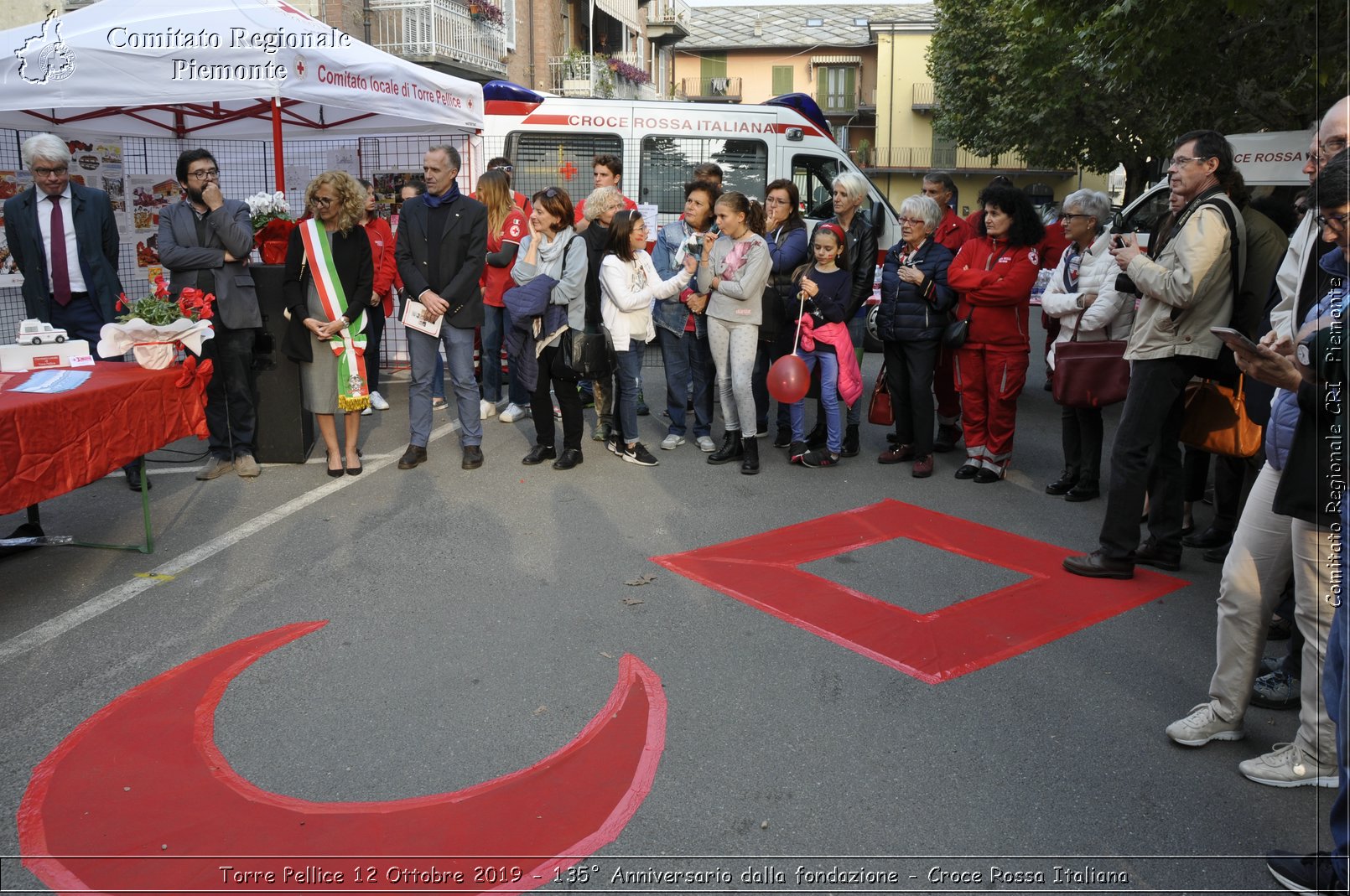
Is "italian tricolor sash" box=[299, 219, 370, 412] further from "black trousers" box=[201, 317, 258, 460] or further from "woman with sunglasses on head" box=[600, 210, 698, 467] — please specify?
"woman with sunglasses on head" box=[600, 210, 698, 467]

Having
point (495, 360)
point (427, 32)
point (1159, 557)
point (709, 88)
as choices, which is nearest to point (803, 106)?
point (495, 360)

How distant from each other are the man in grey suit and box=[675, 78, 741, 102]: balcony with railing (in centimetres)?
5173

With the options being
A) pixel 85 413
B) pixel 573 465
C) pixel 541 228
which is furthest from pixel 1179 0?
pixel 85 413

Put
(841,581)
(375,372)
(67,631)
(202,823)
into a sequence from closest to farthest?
(202,823) → (67,631) → (841,581) → (375,372)

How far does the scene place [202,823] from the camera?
3.13m

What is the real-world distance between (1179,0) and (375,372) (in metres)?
7.17

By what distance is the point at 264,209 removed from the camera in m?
8.02

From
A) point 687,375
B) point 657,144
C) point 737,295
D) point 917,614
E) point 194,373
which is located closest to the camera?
point 917,614

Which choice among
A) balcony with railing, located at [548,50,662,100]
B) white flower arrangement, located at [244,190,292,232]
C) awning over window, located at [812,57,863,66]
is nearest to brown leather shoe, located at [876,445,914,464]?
white flower arrangement, located at [244,190,292,232]

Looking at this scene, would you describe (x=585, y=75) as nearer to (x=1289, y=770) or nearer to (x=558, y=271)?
(x=558, y=271)

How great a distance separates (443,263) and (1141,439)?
15.1 ft

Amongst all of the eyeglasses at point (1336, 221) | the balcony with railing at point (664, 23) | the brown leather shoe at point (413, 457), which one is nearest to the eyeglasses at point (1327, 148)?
the eyeglasses at point (1336, 221)

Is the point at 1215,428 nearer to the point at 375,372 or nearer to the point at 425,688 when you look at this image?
the point at 425,688

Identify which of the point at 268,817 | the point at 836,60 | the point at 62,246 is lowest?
the point at 268,817
